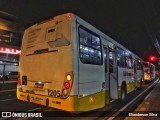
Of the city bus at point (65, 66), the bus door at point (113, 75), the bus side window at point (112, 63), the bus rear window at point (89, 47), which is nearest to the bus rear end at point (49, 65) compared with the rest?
the city bus at point (65, 66)

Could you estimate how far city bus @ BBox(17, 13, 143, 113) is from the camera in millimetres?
7035

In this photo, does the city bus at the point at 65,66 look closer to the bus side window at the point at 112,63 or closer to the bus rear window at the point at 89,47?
the bus rear window at the point at 89,47

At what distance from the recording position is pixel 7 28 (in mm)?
37406

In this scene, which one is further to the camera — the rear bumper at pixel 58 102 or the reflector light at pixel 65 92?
the reflector light at pixel 65 92

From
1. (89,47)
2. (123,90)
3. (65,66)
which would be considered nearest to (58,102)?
(65,66)

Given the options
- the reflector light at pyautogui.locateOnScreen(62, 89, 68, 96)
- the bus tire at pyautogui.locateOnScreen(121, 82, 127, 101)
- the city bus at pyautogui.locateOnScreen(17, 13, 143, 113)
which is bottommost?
the bus tire at pyautogui.locateOnScreen(121, 82, 127, 101)

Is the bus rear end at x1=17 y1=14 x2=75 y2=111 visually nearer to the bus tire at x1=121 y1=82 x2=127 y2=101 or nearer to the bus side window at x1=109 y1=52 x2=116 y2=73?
the bus side window at x1=109 y1=52 x2=116 y2=73

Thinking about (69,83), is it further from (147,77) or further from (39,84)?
(147,77)

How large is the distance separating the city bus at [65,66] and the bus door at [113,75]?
0.67m

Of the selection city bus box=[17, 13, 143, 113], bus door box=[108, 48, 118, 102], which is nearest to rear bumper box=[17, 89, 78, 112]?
city bus box=[17, 13, 143, 113]

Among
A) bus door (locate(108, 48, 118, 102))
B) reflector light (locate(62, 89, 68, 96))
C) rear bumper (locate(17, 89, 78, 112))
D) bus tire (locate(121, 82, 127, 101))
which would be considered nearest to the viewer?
rear bumper (locate(17, 89, 78, 112))

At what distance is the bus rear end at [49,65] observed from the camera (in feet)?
23.1

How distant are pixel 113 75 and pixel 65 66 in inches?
157

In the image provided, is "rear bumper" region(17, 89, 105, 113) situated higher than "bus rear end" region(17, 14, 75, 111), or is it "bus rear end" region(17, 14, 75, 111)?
"bus rear end" region(17, 14, 75, 111)
